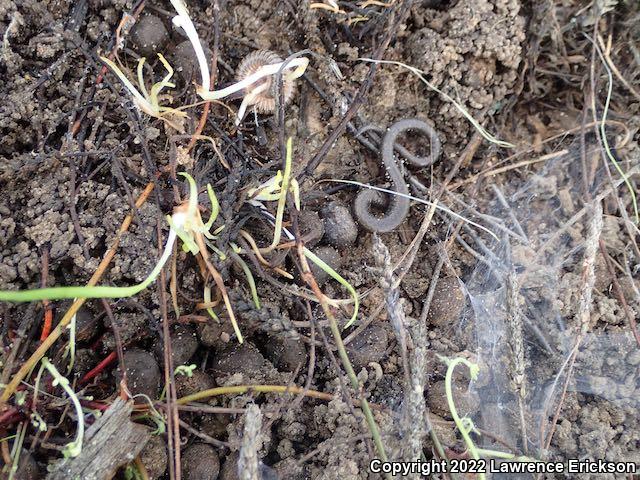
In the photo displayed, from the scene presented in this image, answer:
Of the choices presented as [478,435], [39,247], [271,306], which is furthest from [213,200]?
[478,435]

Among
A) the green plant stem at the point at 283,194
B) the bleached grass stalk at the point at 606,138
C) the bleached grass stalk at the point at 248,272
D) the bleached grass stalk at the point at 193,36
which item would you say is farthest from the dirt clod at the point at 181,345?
the bleached grass stalk at the point at 606,138

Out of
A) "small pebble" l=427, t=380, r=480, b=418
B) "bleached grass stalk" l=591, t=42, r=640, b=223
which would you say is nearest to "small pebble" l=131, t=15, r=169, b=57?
"small pebble" l=427, t=380, r=480, b=418

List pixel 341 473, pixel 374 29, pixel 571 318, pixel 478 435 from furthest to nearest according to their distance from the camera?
pixel 374 29
pixel 571 318
pixel 478 435
pixel 341 473

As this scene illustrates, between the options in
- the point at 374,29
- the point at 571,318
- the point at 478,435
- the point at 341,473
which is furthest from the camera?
the point at 374,29

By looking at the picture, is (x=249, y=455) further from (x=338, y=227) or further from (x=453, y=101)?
(x=453, y=101)

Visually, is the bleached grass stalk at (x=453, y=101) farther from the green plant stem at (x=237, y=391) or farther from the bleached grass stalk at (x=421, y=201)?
the green plant stem at (x=237, y=391)

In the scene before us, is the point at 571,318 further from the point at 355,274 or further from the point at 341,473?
the point at 341,473
